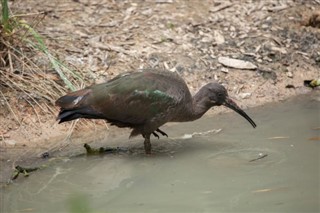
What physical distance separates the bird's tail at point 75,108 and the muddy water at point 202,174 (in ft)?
1.26

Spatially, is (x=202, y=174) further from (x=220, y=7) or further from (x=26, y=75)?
(x=220, y=7)

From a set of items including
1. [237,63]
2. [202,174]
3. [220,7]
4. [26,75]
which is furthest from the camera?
[220,7]

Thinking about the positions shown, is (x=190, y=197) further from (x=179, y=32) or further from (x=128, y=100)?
(x=179, y=32)

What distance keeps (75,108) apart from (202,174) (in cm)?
124

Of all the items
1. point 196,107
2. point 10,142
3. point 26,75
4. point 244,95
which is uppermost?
point 26,75

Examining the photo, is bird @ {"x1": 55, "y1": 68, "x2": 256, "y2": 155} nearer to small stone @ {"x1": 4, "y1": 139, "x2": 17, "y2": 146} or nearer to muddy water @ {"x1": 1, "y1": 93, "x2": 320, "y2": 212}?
muddy water @ {"x1": 1, "y1": 93, "x2": 320, "y2": 212}

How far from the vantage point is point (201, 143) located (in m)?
5.84

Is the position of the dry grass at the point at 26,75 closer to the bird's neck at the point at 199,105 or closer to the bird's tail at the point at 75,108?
the bird's tail at the point at 75,108

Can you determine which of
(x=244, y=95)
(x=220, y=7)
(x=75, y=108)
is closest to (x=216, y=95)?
(x=244, y=95)

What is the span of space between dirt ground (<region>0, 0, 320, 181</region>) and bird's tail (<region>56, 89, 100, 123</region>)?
0.76m

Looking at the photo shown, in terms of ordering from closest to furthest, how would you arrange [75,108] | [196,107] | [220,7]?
[75,108]
[196,107]
[220,7]

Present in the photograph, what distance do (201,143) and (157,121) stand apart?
59cm

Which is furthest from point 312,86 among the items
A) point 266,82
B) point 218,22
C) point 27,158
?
point 27,158

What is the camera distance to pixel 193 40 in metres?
7.46
